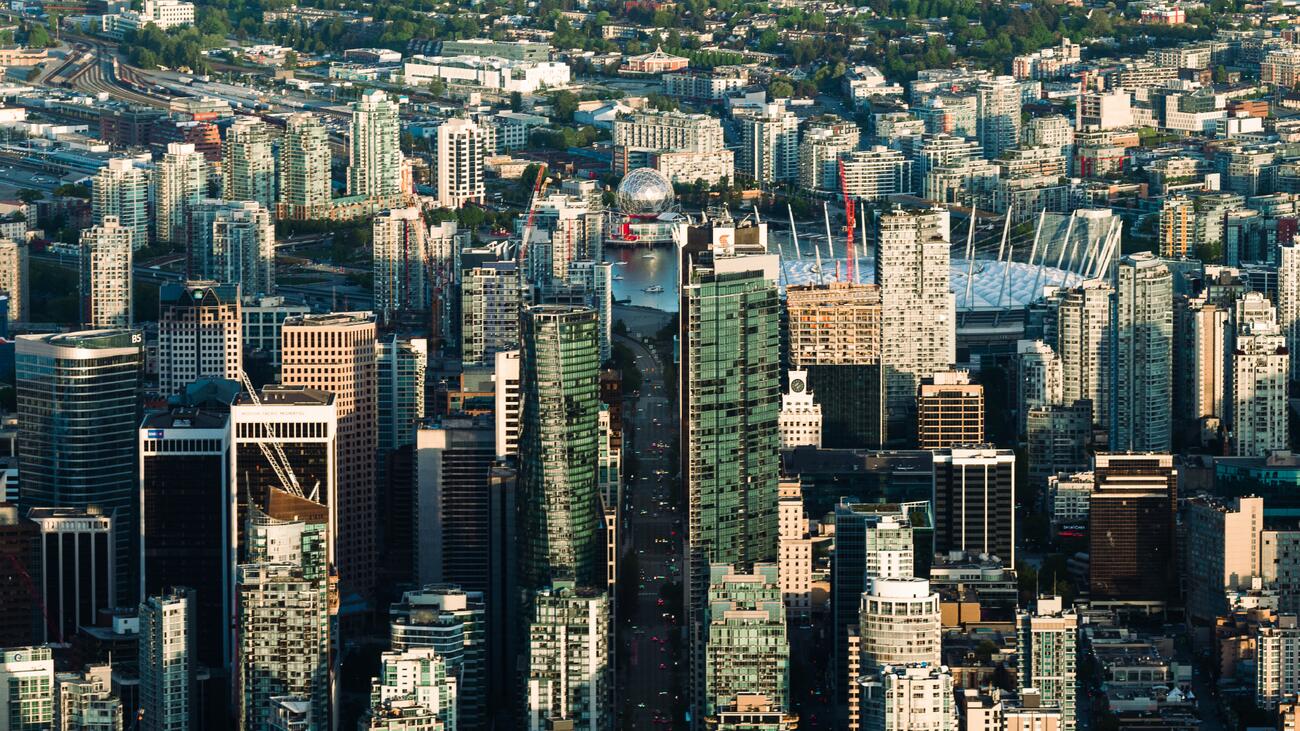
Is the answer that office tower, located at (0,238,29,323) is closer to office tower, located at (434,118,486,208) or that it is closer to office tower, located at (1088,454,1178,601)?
office tower, located at (434,118,486,208)

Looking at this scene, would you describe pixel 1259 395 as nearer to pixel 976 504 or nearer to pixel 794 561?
pixel 976 504

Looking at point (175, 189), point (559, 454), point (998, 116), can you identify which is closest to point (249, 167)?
point (175, 189)

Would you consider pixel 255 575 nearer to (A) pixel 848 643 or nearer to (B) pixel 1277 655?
(A) pixel 848 643

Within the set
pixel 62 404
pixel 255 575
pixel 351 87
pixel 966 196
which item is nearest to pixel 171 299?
pixel 62 404

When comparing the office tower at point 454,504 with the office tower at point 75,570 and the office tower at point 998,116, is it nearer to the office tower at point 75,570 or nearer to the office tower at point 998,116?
the office tower at point 75,570

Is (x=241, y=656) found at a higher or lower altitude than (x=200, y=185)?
lower

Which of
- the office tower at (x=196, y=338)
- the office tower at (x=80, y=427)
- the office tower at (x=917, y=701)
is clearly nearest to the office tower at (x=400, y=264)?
the office tower at (x=196, y=338)

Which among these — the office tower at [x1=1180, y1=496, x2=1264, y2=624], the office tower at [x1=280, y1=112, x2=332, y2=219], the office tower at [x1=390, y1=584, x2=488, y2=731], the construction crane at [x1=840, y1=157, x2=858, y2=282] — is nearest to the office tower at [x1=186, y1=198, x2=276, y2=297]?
the office tower at [x1=280, y1=112, x2=332, y2=219]
